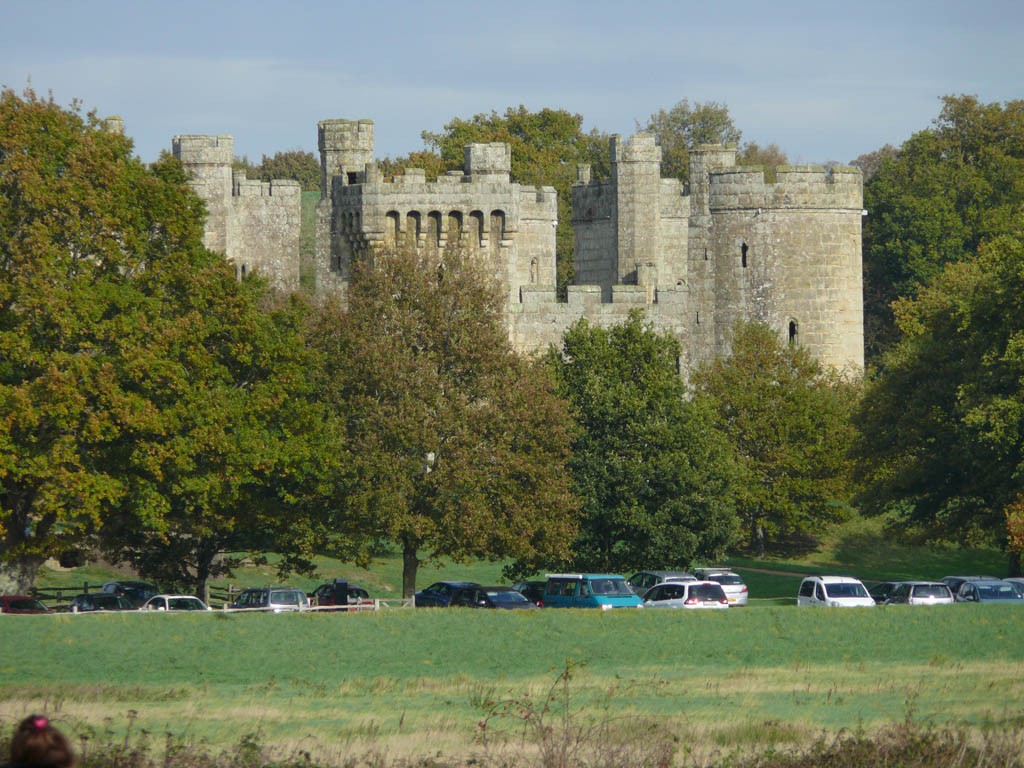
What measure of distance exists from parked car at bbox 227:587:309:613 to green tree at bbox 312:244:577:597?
423 centimetres

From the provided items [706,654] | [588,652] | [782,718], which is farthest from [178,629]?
[782,718]

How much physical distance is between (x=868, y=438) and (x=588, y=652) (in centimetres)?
2341

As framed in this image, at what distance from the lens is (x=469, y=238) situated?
6662 cm

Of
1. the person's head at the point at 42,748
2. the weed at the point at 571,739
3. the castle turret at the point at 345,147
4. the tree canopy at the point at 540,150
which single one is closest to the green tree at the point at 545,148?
the tree canopy at the point at 540,150

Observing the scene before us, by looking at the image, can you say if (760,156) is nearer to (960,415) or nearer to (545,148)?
(545,148)

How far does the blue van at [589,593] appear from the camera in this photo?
4703cm

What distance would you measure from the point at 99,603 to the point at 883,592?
20449mm

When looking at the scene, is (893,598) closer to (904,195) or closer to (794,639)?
(794,639)

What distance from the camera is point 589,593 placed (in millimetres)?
47406

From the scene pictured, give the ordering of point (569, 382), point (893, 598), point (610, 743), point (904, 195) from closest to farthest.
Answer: point (610, 743) → point (893, 598) → point (569, 382) → point (904, 195)

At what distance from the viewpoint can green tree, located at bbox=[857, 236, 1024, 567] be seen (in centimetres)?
5344

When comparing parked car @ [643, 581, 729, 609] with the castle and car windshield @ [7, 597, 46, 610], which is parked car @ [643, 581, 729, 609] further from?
the castle

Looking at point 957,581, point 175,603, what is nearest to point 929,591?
point 957,581

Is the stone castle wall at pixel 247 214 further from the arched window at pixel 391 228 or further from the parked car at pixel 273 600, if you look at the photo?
the parked car at pixel 273 600
